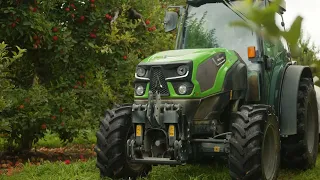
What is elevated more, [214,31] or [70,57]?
[214,31]

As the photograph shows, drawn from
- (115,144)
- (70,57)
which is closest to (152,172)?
(115,144)

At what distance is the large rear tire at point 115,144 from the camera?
4895 mm

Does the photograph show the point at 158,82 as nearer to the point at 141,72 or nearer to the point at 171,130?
the point at 141,72

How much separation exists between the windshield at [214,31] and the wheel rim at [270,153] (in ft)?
3.25

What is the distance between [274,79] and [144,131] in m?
1.77

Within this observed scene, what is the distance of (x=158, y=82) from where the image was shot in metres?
4.77

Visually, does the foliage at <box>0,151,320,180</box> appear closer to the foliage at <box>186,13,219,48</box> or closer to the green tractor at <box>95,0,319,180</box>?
the green tractor at <box>95,0,319,180</box>

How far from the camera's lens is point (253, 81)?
5164 mm

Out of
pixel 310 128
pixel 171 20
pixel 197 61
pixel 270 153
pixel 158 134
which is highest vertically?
pixel 171 20

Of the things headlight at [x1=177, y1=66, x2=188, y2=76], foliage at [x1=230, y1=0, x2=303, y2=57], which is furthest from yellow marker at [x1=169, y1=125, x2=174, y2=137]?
foliage at [x1=230, y1=0, x2=303, y2=57]

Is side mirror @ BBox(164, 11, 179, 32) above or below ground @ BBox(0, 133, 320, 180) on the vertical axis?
above

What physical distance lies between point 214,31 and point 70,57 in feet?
10.7

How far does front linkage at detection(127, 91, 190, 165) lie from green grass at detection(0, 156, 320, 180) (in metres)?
0.68

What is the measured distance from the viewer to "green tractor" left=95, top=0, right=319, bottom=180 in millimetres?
4477
